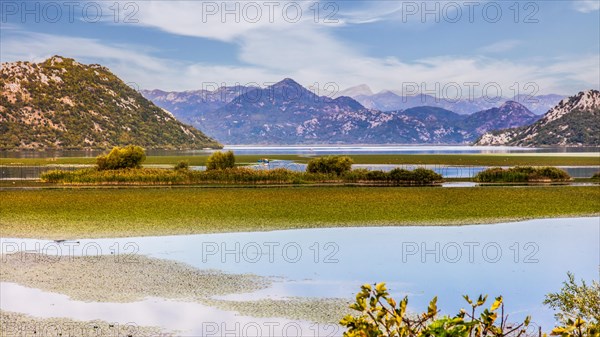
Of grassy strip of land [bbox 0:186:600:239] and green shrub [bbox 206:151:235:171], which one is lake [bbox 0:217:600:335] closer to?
grassy strip of land [bbox 0:186:600:239]

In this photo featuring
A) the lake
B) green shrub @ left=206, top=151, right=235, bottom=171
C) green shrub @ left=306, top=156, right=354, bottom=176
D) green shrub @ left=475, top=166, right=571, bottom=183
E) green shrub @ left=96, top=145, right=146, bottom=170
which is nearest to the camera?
the lake

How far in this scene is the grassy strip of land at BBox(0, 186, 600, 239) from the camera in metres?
30.2

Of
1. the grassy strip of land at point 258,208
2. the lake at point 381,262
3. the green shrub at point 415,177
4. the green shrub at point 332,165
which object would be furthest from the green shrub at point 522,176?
the lake at point 381,262

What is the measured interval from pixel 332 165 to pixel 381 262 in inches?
1737

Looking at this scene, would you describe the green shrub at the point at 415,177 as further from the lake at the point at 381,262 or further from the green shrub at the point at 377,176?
the lake at the point at 381,262

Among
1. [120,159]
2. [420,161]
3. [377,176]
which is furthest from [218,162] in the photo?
[420,161]

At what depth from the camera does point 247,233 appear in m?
28.1

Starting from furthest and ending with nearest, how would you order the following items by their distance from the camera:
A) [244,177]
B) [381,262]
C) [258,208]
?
[244,177], [258,208], [381,262]

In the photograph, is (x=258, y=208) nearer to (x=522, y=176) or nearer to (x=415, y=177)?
(x=415, y=177)

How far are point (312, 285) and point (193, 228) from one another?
12.8m

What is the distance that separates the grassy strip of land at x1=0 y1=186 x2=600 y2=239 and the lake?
266 cm

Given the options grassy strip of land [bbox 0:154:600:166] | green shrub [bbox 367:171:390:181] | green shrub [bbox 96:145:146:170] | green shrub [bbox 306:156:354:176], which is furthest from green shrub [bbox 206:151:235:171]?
grassy strip of land [bbox 0:154:600:166]

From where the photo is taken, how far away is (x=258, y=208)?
37.9 metres

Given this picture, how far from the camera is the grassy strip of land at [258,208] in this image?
30.2 meters
